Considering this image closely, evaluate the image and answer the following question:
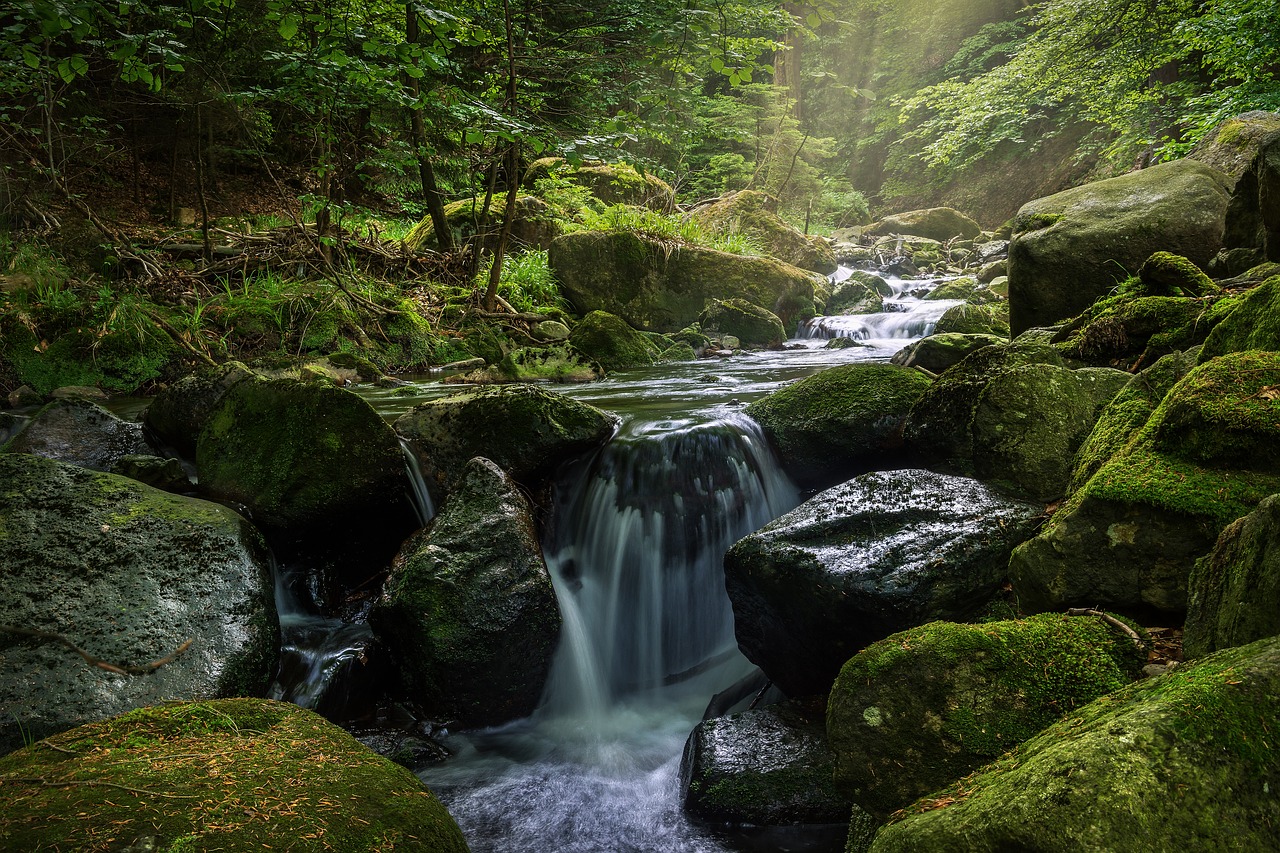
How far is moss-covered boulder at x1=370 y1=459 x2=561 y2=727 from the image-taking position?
12.7 ft

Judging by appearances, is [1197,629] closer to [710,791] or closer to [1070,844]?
[1070,844]

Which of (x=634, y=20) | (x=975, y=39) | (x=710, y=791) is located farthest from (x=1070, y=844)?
(x=975, y=39)

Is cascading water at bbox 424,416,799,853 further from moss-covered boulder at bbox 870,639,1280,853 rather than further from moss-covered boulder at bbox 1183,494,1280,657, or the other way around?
moss-covered boulder at bbox 1183,494,1280,657

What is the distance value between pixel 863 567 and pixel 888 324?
11733 millimetres

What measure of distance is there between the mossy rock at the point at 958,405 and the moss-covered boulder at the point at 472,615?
105 inches

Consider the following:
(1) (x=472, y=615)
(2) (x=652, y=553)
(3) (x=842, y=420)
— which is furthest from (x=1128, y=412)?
(1) (x=472, y=615)

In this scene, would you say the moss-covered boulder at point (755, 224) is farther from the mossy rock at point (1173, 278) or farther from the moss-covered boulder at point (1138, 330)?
the moss-covered boulder at point (1138, 330)

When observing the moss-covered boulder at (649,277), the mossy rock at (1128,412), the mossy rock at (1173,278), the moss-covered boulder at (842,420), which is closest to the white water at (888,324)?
the moss-covered boulder at (649,277)

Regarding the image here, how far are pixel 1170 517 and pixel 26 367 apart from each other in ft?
33.2

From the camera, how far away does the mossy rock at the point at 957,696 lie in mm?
2072

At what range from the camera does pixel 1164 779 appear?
1.20 meters

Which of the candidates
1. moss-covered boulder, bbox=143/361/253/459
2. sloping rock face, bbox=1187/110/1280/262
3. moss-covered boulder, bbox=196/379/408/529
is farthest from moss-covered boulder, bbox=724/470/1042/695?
moss-covered boulder, bbox=143/361/253/459

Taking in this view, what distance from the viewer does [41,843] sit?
1614 millimetres

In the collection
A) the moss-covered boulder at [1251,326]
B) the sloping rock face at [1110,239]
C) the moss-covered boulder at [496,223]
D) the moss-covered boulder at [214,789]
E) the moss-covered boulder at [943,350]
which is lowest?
the moss-covered boulder at [214,789]
